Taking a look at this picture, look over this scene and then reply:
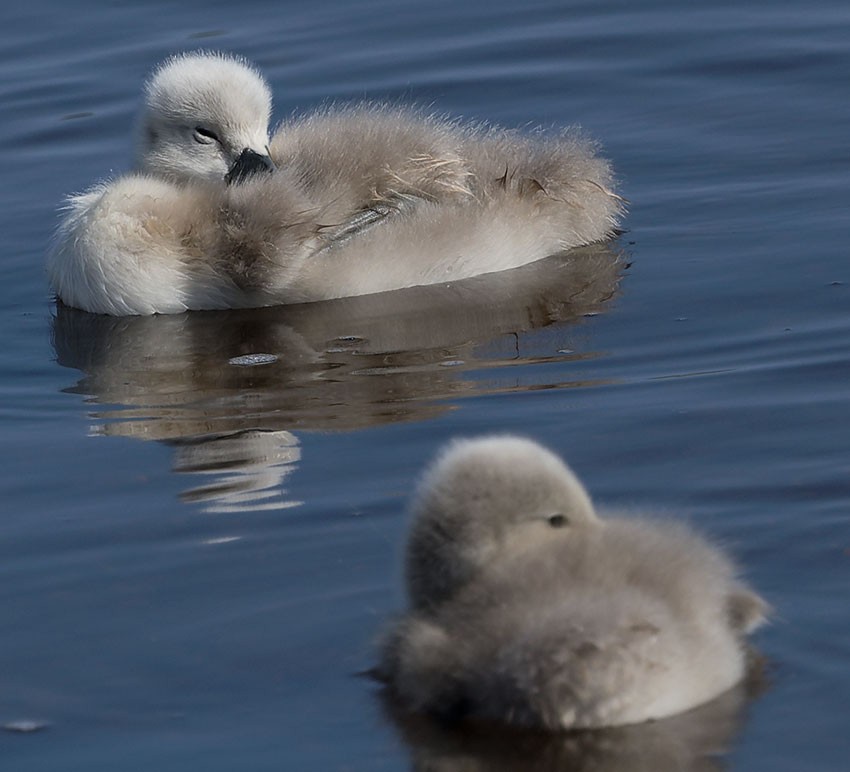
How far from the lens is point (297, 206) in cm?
666

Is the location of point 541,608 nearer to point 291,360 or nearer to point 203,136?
point 291,360

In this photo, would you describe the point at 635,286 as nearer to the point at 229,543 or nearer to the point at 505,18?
the point at 229,543

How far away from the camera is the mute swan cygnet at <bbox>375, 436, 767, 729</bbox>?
3674 millimetres

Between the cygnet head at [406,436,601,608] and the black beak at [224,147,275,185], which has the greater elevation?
the black beak at [224,147,275,185]

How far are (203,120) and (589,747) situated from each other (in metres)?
3.91

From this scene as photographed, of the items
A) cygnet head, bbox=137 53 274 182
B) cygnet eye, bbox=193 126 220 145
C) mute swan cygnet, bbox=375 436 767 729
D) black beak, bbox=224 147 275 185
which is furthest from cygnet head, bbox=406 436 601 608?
cygnet eye, bbox=193 126 220 145

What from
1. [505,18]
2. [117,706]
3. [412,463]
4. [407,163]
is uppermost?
[505,18]

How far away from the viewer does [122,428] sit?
18.7 ft

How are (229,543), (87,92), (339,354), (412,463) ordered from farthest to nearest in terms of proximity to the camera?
(87,92) < (339,354) < (412,463) < (229,543)

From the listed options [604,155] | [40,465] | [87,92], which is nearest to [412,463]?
[40,465]

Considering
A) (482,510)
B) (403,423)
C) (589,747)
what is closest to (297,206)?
(403,423)

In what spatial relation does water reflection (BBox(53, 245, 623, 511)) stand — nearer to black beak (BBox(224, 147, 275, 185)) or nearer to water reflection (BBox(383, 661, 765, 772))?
black beak (BBox(224, 147, 275, 185))

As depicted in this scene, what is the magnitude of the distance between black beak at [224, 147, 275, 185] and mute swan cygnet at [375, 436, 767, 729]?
318 cm

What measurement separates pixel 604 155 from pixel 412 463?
10.4 feet
